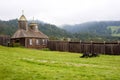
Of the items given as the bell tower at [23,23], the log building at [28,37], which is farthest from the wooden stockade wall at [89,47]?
the bell tower at [23,23]

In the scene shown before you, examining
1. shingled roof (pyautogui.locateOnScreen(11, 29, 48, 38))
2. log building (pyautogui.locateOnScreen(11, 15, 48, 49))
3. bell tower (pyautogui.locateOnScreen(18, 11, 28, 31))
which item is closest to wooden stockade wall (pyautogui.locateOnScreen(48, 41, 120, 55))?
log building (pyautogui.locateOnScreen(11, 15, 48, 49))

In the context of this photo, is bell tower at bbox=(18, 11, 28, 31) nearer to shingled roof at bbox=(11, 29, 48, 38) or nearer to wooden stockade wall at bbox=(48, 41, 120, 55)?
shingled roof at bbox=(11, 29, 48, 38)

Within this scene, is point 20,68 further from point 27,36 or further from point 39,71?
point 27,36

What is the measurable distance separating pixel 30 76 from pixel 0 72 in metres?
2.72

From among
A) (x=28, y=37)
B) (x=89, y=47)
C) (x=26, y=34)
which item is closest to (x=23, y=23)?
(x=26, y=34)

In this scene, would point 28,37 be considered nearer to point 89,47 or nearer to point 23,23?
point 23,23

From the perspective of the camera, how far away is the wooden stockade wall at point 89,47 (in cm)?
4809

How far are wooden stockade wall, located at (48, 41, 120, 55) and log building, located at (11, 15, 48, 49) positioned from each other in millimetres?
6153

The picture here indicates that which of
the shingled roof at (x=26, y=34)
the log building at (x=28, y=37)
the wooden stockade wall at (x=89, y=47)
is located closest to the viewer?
the wooden stockade wall at (x=89, y=47)

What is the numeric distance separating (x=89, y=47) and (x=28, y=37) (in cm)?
1842

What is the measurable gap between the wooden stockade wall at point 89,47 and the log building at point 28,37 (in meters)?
6.15

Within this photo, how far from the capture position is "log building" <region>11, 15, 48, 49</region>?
63.7m

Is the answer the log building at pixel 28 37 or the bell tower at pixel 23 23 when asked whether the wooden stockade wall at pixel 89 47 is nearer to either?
the log building at pixel 28 37

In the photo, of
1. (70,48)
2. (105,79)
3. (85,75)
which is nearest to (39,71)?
(85,75)
